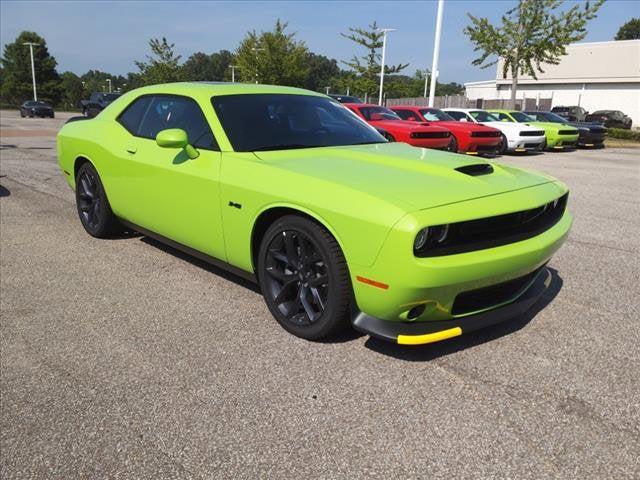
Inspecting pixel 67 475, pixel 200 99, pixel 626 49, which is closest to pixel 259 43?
pixel 626 49

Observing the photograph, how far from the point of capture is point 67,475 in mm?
2016

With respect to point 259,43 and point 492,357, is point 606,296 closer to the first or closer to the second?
point 492,357

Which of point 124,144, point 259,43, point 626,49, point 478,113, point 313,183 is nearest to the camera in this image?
point 313,183

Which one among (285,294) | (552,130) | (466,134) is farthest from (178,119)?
(552,130)

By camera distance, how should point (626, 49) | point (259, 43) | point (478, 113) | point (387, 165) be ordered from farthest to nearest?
1. point (626, 49)
2. point (259, 43)
3. point (478, 113)
4. point (387, 165)

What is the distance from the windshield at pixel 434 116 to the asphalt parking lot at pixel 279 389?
1139 centimetres

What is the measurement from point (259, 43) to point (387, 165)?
38132 millimetres

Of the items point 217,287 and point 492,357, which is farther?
point 217,287

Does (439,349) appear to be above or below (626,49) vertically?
below

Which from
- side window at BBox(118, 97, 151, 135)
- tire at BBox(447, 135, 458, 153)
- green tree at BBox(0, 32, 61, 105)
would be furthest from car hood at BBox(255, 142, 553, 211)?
green tree at BBox(0, 32, 61, 105)

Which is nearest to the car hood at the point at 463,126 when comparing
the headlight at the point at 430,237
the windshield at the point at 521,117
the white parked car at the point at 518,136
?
the white parked car at the point at 518,136

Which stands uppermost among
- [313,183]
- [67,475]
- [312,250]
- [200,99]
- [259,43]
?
[259,43]

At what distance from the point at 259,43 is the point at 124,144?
1445 inches

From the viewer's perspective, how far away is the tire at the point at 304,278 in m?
2.79
